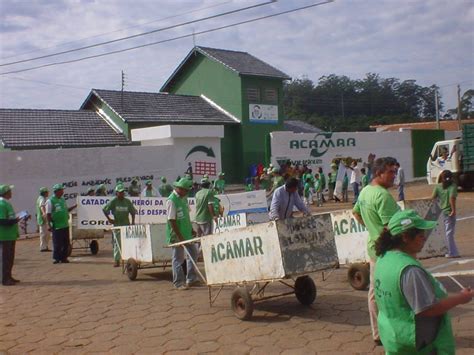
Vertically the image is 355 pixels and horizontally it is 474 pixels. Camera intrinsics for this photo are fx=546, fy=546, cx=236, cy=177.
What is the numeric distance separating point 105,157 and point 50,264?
1097 cm

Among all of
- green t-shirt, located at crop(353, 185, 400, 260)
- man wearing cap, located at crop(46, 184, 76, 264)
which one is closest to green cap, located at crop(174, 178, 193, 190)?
green t-shirt, located at crop(353, 185, 400, 260)

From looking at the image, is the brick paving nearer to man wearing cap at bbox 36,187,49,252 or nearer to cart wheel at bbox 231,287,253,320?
cart wheel at bbox 231,287,253,320

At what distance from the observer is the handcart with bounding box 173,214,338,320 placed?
21.3 ft

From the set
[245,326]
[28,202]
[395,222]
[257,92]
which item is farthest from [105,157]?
[395,222]

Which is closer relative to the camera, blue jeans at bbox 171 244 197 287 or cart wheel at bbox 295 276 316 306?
cart wheel at bbox 295 276 316 306

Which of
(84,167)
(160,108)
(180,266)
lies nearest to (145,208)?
(180,266)

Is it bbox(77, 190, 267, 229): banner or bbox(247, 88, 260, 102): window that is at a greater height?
bbox(247, 88, 260, 102): window

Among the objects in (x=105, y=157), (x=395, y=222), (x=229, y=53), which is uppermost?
(x=229, y=53)

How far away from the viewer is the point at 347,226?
8.47m

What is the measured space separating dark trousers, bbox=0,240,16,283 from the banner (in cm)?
417

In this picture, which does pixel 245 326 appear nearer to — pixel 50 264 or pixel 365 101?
pixel 50 264

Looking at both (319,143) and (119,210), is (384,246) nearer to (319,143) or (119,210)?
(119,210)

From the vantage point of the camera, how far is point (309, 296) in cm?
733

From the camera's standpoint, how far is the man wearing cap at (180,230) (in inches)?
342
